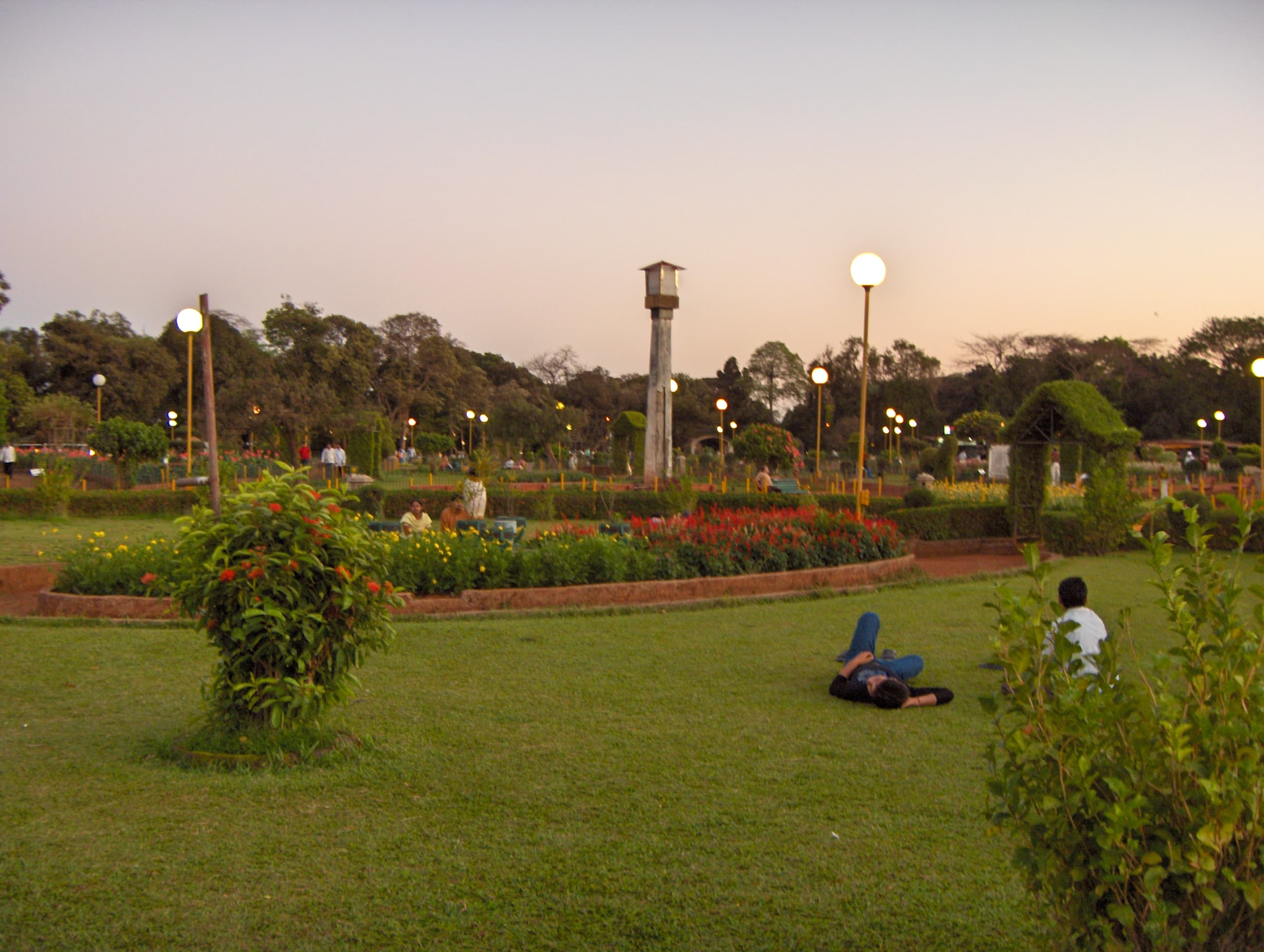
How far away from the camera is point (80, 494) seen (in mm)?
18125

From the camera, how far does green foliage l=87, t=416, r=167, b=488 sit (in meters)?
20.4

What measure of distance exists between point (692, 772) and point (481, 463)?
46.8ft

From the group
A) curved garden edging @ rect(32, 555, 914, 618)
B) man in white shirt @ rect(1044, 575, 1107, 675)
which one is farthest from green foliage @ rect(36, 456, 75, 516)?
man in white shirt @ rect(1044, 575, 1107, 675)

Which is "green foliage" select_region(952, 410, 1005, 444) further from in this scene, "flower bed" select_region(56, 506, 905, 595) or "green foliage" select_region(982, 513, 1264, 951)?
"green foliage" select_region(982, 513, 1264, 951)

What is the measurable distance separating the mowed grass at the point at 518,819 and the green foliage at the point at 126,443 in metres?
15.5

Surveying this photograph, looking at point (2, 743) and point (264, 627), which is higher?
point (264, 627)

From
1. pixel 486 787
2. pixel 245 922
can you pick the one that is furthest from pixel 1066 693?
pixel 486 787

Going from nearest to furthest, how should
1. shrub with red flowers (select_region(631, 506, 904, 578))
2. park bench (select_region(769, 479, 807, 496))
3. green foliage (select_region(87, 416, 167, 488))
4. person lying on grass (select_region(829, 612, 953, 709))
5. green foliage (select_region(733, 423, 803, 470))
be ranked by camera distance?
1. person lying on grass (select_region(829, 612, 953, 709))
2. shrub with red flowers (select_region(631, 506, 904, 578))
3. green foliage (select_region(87, 416, 167, 488))
4. park bench (select_region(769, 479, 807, 496))
5. green foliage (select_region(733, 423, 803, 470))

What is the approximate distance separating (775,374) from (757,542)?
50602 mm

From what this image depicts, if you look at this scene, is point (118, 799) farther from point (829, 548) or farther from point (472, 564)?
Answer: point (829, 548)

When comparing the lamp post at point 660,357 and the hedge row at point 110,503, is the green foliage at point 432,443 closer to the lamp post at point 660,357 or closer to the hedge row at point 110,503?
the lamp post at point 660,357

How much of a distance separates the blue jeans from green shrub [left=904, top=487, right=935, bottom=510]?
12802 mm

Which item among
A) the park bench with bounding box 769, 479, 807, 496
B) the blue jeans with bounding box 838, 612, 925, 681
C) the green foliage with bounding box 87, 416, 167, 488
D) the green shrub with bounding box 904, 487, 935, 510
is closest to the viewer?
the blue jeans with bounding box 838, 612, 925, 681

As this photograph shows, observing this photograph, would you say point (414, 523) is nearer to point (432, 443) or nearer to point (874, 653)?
point (874, 653)
